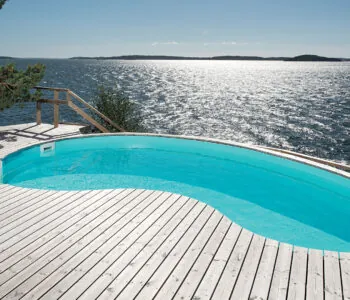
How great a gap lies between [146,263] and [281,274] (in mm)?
1639

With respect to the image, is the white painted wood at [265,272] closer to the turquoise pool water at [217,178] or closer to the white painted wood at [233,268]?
the white painted wood at [233,268]

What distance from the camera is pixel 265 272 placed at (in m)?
3.72

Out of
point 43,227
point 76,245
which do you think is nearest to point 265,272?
point 76,245

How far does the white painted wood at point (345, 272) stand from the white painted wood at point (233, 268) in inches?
45.2

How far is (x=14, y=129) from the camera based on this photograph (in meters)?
12.3

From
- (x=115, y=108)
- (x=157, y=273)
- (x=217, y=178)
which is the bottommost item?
(x=217, y=178)

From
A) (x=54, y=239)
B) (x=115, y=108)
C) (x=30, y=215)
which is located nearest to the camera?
(x=54, y=239)

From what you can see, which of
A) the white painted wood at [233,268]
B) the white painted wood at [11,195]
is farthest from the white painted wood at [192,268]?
the white painted wood at [11,195]

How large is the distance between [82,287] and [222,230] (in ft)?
7.12

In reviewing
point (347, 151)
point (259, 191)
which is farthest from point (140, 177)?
point (347, 151)

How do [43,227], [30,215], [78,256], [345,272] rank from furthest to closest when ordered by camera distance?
[30,215], [43,227], [78,256], [345,272]

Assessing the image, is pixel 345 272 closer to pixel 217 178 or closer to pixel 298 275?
pixel 298 275

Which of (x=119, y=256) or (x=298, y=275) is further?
(x=119, y=256)

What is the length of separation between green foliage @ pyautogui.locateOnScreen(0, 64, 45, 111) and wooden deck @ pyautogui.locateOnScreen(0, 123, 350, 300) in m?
6.51
